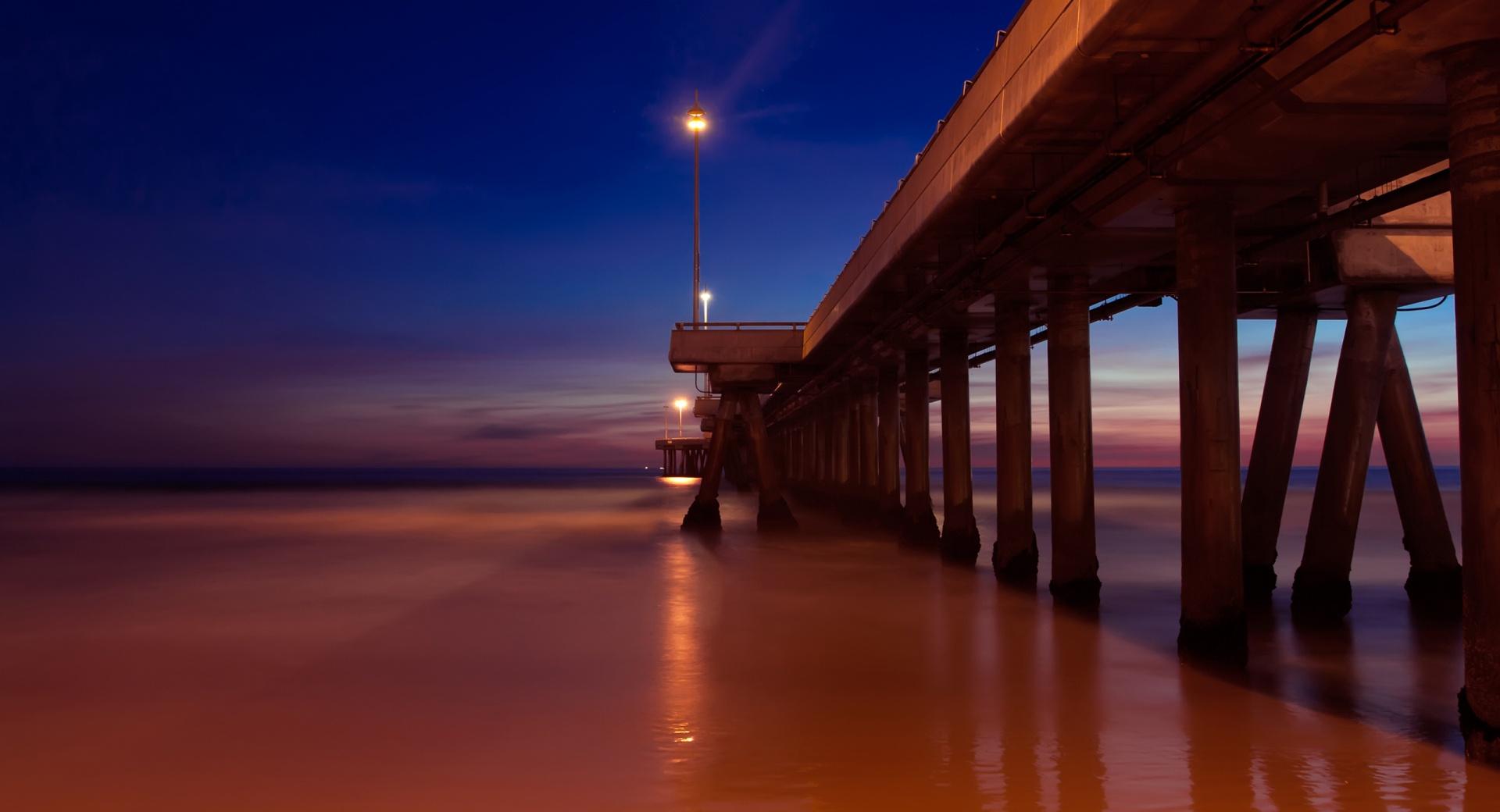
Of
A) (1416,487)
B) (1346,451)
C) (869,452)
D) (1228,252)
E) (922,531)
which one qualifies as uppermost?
(1228,252)

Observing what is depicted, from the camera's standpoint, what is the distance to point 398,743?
26.2 feet

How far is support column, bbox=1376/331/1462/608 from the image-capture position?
1455 centimetres

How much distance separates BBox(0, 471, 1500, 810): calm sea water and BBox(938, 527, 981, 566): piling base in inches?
44.6

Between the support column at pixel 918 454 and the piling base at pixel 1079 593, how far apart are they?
31.2 feet

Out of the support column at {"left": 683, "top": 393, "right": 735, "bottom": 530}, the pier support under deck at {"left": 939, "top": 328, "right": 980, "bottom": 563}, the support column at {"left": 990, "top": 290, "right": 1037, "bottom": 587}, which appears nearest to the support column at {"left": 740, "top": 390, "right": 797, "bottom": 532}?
the support column at {"left": 683, "top": 393, "right": 735, "bottom": 530}

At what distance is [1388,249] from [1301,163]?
458 cm

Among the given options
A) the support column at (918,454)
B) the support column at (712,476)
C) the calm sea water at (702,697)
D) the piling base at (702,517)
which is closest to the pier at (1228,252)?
the calm sea water at (702,697)

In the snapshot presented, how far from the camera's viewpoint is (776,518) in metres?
30.4

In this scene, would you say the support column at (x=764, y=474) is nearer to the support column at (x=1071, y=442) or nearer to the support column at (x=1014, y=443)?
the support column at (x=1014, y=443)

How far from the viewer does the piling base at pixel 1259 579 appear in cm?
1537

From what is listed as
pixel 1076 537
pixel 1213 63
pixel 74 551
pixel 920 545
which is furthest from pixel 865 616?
pixel 74 551

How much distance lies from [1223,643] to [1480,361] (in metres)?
4.51

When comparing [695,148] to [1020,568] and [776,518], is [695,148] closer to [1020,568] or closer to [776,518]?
[776,518]

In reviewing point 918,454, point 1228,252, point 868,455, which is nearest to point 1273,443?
point 1228,252
